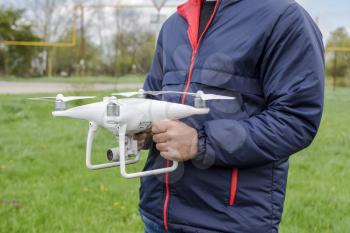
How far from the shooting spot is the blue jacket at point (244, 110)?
1.53 metres

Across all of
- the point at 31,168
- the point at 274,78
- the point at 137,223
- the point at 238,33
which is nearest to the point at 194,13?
the point at 238,33

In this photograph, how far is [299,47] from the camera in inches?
60.2

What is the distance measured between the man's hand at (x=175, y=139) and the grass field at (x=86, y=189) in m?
1.55

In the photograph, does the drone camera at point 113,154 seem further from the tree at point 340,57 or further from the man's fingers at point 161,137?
the tree at point 340,57

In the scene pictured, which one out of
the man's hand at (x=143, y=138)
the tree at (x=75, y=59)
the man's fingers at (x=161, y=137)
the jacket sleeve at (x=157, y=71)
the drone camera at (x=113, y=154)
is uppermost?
the jacket sleeve at (x=157, y=71)

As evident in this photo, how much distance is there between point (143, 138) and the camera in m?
1.65

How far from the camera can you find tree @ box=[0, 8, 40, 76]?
2869cm

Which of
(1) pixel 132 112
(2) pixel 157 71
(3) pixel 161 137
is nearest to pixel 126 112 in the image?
(1) pixel 132 112

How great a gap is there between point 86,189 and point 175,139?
331cm

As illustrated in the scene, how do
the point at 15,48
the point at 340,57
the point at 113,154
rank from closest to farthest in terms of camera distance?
the point at 113,154 < the point at 340,57 < the point at 15,48

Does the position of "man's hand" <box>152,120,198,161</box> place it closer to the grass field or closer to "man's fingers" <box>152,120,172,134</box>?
"man's fingers" <box>152,120,172,134</box>

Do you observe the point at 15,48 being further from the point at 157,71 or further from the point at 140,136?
the point at 140,136

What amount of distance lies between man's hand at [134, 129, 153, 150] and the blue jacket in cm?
10

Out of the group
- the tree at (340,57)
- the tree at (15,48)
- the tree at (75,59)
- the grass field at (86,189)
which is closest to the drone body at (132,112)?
the grass field at (86,189)
